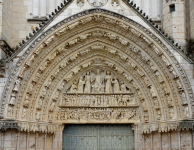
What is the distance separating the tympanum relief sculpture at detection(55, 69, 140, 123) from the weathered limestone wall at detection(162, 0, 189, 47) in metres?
2.49

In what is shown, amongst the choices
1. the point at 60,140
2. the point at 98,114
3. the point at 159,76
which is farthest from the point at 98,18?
the point at 60,140

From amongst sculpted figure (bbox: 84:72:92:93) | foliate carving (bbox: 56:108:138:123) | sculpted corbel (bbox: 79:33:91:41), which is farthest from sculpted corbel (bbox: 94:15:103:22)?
foliate carving (bbox: 56:108:138:123)

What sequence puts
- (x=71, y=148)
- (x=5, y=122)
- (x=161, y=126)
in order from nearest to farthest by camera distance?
(x=5, y=122) → (x=161, y=126) → (x=71, y=148)

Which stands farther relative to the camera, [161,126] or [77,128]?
[77,128]

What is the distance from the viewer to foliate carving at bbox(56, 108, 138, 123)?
10742 mm

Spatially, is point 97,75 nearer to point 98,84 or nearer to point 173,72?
point 98,84

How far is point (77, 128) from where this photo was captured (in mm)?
10930

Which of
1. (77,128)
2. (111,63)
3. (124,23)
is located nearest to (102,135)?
(77,128)

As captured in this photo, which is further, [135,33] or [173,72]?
[135,33]

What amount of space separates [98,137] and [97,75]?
225 centimetres

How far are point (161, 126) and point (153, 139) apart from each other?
0.63 metres

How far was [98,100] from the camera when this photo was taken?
35.9 ft

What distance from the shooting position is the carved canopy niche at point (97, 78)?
→ 31.9ft

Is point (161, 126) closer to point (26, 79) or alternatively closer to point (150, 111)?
point (150, 111)
